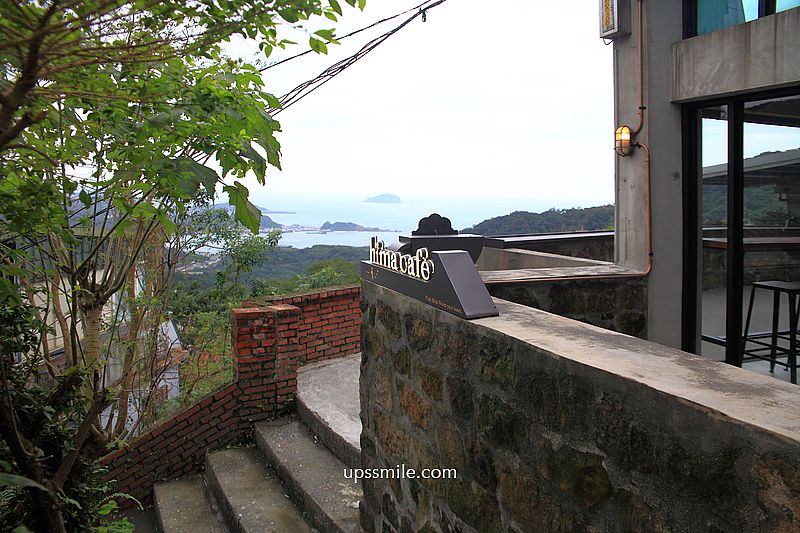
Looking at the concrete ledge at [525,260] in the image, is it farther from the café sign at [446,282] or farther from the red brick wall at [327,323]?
the café sign at [446,282]

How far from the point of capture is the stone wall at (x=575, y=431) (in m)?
1.28

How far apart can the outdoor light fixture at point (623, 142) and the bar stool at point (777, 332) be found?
4.28 feet

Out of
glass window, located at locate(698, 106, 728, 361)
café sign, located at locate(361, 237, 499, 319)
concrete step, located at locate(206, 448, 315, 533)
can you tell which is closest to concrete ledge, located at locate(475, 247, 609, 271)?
glass window, located at locate(698, 106, 728, 361)

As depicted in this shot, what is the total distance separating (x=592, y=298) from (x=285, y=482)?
2.78 metres

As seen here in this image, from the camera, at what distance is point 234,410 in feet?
18.0

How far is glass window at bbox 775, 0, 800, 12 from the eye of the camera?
11.4 ft

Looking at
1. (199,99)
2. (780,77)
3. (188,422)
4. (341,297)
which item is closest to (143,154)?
(199,99)

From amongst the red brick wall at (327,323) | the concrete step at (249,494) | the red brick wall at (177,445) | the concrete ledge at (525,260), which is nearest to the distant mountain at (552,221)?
the concrete ledge at (525,260)

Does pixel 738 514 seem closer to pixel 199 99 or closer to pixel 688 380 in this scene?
pixel 688 380

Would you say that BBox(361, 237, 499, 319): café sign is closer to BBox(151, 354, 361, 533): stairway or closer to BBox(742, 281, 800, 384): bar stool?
BBox(151, 354, 361, 533): stairway

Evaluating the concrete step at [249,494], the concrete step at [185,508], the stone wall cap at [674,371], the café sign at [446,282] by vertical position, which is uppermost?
the café sign at [446,282]

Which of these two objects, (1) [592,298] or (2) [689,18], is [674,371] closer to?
(1) [592,298]

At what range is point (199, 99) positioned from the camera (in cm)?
162

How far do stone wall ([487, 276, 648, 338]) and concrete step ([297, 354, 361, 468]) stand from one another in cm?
178
